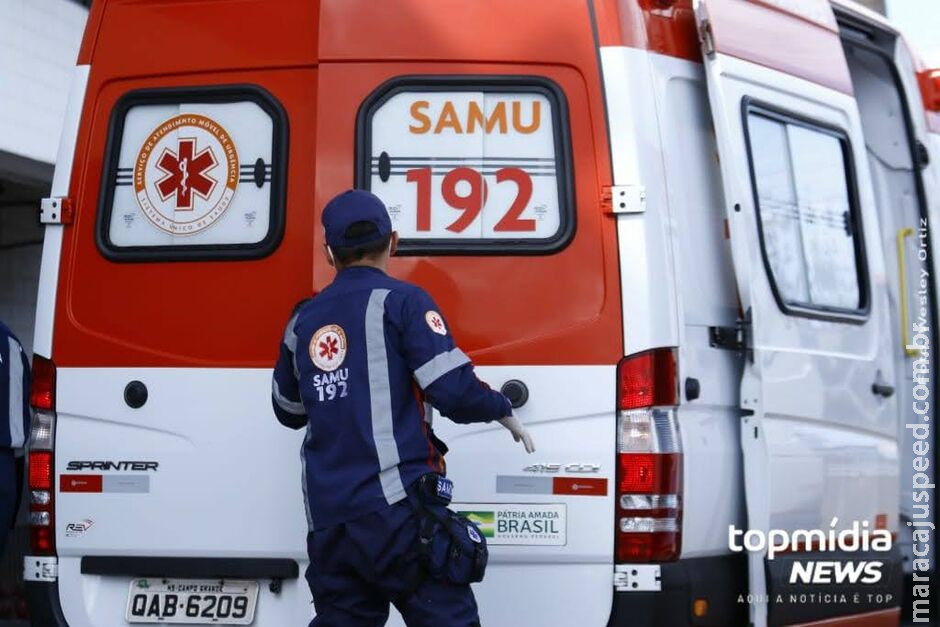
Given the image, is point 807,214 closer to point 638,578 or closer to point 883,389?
point 883,389

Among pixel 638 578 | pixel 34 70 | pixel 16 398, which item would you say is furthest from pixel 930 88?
pixel 34 70

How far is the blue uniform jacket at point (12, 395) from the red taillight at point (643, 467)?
7.67 feet

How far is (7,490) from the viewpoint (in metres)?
6.08

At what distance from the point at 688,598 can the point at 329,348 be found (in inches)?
56.5

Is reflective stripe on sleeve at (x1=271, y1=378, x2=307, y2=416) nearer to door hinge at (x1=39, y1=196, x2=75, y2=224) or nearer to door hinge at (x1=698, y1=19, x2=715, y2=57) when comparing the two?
door hinge at (x1=39, y1=196, x2=75, y2=224)

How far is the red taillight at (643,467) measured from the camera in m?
4.96

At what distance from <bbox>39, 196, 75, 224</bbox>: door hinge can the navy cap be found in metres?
1.39

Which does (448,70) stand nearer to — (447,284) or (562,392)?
(447,284)

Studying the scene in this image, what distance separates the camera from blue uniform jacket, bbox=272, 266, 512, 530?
4359 millimetres

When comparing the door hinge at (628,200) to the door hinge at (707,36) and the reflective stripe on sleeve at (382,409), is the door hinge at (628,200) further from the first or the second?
the reflective stripe on sleeve at (382,409)

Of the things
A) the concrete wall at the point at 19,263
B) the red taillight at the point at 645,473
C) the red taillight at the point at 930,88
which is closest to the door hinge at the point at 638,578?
the red taillight at the point at 645,473

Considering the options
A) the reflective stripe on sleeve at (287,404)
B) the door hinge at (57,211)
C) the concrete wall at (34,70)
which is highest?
the concrete wall at (34,70)

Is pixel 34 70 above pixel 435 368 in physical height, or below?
above

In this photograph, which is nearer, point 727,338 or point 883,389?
point 727,338
